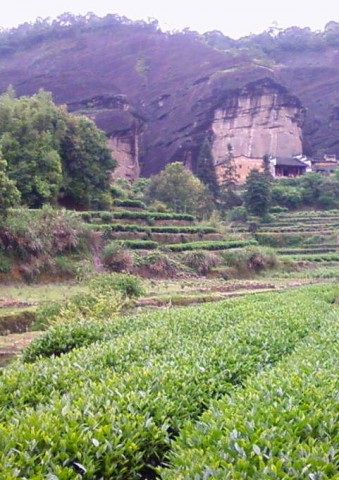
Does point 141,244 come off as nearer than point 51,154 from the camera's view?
No

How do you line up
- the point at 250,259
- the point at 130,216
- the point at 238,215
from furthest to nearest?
the point at 238,215, the point at 130,216, the point at 250,259

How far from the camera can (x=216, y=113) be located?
255ft

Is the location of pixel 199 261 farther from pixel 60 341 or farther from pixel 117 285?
pixel 60 341

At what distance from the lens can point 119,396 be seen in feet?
17.8

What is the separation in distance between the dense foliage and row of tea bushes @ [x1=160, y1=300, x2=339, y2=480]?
28602 mm

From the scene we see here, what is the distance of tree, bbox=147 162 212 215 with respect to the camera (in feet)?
159

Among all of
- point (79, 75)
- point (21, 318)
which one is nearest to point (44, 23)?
point (79, 75)

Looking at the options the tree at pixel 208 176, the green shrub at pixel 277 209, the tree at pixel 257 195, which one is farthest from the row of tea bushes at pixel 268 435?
the tree at pixel 208 176

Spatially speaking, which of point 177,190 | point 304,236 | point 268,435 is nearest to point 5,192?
point 268,435

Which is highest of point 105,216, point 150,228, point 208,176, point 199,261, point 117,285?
point 208,176

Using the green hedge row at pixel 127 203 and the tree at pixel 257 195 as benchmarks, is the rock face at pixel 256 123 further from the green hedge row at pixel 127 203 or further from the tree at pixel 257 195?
the green hedge row at pixel 127 203

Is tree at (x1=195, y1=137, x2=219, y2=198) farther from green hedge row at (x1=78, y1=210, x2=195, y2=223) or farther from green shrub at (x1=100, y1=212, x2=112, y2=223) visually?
green shrub at (x1=100, y1=212, x2=112, y2=223)

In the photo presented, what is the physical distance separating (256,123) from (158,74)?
26321mm

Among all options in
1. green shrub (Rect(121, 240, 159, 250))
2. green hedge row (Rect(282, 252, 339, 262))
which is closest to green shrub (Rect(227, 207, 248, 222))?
green hedge row (Rect(282, 252, 339, 262))
